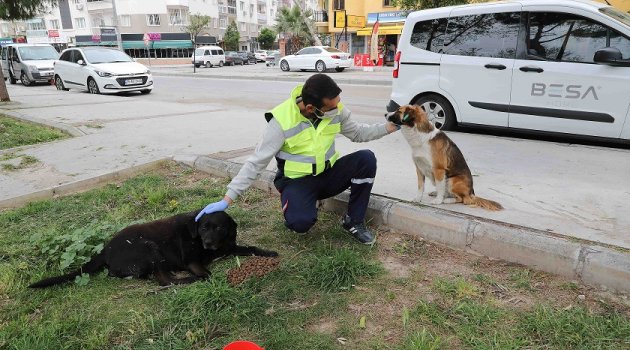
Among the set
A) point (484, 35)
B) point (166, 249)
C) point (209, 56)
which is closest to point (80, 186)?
point (166, 249)

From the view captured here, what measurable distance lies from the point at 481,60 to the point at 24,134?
Result: 24.2 feet

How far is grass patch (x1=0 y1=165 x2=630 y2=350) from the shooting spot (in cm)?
222

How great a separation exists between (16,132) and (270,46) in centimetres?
6745

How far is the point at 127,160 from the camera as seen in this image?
559 cm

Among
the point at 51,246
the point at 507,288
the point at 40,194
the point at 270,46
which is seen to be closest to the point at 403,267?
the point at 507,288

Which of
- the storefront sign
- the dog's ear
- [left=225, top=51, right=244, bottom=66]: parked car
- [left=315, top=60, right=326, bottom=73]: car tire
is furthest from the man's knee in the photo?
[left=225, top=51, right=244, bottom=66]: parked car

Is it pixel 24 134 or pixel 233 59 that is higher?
pixel 233 59

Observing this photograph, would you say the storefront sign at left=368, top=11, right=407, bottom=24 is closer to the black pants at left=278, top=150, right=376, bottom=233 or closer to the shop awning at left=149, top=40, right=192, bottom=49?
the black pants at left=278, top=150, right=376, bottom=233

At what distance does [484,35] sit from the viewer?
6285 millimetres

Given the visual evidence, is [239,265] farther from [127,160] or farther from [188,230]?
[127,160]

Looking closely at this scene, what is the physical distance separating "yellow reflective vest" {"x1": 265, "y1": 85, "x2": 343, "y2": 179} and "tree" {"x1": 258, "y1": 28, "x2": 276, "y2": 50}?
6902 cm

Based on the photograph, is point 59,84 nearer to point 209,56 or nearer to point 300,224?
point 300,224

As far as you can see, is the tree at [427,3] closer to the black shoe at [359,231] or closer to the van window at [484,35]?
the van window at [484,35]

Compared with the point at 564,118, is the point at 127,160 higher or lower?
lower
